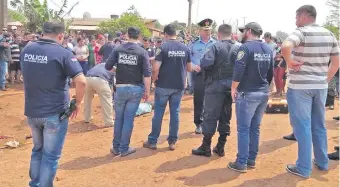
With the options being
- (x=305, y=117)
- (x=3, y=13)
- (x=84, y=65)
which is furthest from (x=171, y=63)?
(x=3, y=13)

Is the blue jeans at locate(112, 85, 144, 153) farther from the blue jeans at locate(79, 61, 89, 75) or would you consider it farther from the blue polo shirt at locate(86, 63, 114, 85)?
the blue jeans at locate(79, 61, 89, 75)

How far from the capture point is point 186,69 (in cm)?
638

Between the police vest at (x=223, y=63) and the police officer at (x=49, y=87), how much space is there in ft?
7.36

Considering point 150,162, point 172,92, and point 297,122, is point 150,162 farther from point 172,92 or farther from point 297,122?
point 297,122

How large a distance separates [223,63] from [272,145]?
1959 mm

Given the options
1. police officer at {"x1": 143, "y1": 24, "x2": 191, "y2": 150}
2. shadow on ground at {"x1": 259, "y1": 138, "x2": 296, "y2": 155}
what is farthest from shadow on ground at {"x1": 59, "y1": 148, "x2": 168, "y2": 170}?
shadow on ground at {"x1": 259, "y1": 138, "x2": 296, "y2": 155}

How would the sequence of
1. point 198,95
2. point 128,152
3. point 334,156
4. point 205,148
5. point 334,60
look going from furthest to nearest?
point 198,95 < point 128,152 < point 205,148 < point 334,156 < point 334,60

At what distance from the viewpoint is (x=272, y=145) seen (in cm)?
662

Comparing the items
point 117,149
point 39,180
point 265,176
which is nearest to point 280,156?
point 265,176

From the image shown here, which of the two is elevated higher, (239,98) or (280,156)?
(239,98)

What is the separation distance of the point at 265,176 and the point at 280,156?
97cm

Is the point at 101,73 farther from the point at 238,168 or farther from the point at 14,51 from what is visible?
the point at 14,51

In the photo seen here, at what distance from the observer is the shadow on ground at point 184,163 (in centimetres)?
546

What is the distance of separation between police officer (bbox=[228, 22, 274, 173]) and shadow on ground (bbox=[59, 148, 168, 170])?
1.62 meters
